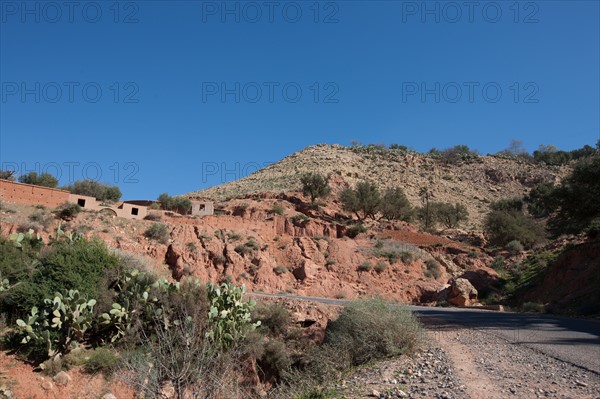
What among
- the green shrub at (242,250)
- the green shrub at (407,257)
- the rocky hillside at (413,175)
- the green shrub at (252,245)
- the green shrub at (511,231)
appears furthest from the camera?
the rocky hillside at (413,175)

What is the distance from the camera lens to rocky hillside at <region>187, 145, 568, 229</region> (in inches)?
2837

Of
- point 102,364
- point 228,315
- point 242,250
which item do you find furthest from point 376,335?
point 242,250

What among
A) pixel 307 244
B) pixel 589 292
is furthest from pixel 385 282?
pixel 589 292

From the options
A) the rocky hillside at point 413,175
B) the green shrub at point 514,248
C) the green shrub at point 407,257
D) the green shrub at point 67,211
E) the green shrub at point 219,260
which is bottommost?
the green shrub at point 219,260

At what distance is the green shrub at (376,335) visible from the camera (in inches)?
470

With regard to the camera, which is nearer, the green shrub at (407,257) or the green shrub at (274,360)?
the green shrub at (274,360)

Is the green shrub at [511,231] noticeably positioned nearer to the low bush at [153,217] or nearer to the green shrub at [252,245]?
the green shrub at [252,245]

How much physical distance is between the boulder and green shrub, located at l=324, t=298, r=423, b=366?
16.0 metres

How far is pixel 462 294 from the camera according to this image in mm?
28250

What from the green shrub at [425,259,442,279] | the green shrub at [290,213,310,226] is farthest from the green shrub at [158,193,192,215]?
the green shrub at [425,259,442,279]

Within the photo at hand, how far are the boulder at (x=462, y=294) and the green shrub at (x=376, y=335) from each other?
16.0 metres

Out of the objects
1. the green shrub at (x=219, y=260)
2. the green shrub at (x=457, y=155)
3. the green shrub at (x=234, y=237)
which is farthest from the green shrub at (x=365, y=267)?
the green shrub at (x=457, y=155)

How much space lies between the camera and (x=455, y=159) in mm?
94688

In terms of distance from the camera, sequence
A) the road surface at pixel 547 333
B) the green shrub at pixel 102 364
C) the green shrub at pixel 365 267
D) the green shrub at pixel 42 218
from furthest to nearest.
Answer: the green shrub at pixel 365 267 < the green shrub at pixel 42 218 < the green shrub at pixel 102 364 < the road surface at pixel 547 333
